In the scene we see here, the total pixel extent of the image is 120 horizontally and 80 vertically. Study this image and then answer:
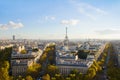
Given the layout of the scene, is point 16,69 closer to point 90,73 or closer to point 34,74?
point 34,74

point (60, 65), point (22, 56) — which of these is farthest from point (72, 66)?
point (22, 56)

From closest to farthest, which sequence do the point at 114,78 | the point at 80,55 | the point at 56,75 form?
the point at 114,78
the point at 56,75
the point at 80,55

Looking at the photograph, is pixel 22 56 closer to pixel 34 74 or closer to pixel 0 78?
pixel 34 74

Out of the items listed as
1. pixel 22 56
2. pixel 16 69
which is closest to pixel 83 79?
pixel 16 69

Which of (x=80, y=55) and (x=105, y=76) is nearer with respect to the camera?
(x=105, y=76)

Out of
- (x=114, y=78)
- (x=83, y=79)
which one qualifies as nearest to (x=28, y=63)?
(x=83, y=79)

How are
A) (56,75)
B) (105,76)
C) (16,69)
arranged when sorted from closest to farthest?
1. (56,75)
2. (105,76)
3. (16,69)

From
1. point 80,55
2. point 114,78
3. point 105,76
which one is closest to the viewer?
point 114,78

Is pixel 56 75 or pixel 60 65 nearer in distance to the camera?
pixel 56 75

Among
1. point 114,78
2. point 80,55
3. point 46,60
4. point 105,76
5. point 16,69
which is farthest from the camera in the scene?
point 80,55
